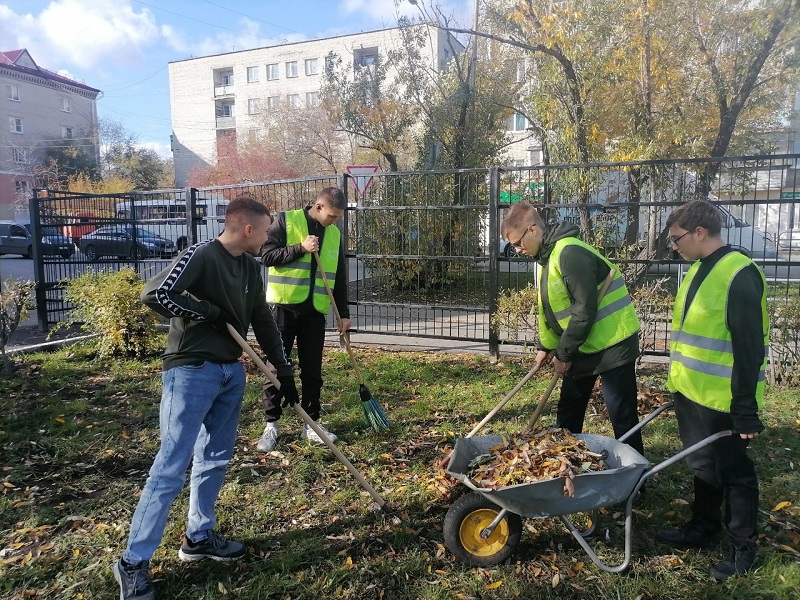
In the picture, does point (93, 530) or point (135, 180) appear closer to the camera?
point (93, 530)

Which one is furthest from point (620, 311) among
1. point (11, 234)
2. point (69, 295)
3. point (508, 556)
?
point (11, 234)

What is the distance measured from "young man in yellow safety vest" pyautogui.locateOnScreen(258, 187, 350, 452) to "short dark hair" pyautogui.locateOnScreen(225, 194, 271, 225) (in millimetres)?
1410

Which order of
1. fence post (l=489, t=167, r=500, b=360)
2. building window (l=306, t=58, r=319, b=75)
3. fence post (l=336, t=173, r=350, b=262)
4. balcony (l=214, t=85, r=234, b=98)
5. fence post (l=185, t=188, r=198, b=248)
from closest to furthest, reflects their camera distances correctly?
fence post (l=489, t=167, r=500, b=360), fence post (l=336, t=173, r=350, b=262), fence post (l=185, t=188, r=198, b=248), building window (l=306, t=58, r=319, b=75), balcony (l=214, t=85, r=234, b=98)

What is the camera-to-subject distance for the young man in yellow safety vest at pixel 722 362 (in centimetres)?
269

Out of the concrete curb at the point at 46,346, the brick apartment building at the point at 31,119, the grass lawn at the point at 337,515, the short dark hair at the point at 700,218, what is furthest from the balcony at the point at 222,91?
the short dark hair at the point at 700,218

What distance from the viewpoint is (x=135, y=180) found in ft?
144

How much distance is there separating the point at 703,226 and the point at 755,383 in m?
0.80

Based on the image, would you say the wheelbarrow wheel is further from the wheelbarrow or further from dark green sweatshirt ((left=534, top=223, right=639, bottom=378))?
dark green sweatshirt ((left=534, top=223, right=639, bottom=378))

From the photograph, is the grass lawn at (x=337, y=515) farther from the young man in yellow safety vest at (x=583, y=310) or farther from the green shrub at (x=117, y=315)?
the green shrub at (x=117, y=315)

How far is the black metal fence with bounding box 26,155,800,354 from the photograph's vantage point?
6254 millimetres

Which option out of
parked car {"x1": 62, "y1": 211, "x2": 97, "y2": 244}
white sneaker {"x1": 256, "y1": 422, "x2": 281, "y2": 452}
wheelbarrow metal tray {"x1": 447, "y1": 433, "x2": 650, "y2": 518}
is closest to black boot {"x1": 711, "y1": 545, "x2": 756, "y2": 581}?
wheelbarrow metal tray {"x1": 447, "y1": 433, "x2": 650, "y2": 518}

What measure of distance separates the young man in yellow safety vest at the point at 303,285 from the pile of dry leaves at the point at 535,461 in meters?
1.95

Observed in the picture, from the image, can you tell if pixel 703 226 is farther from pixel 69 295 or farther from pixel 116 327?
pixel 69 295

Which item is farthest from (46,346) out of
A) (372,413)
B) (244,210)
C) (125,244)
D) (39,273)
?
(244,210)
